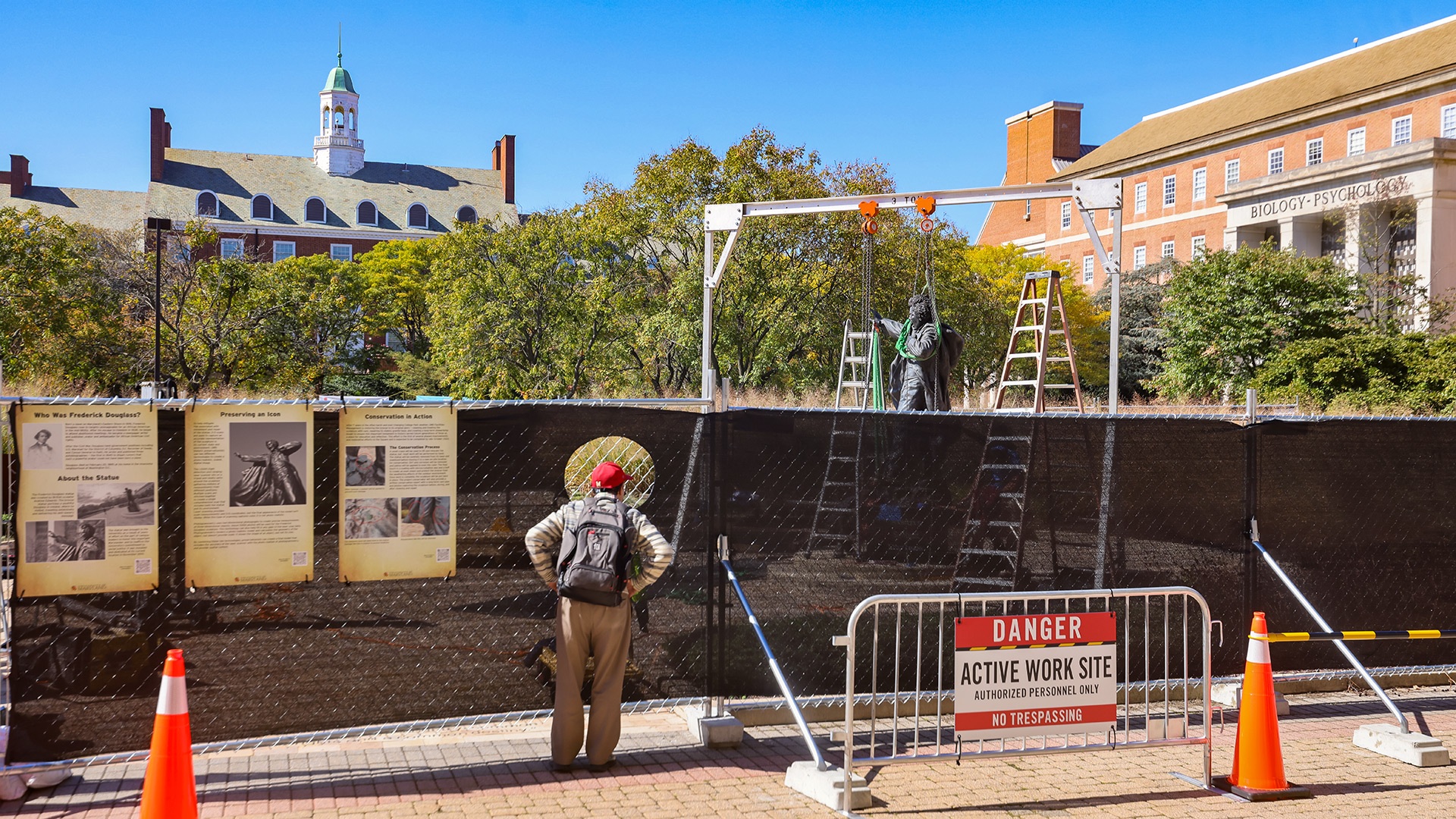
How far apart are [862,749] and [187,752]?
11.8ft

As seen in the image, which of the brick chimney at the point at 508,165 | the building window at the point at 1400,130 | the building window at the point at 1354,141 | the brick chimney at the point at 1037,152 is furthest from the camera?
the brick chimney at the point at 508,165

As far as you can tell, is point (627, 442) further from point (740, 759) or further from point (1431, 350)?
point (1431, 350)

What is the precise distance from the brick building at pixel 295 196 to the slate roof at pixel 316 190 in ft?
0.23

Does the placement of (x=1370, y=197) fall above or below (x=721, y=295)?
above

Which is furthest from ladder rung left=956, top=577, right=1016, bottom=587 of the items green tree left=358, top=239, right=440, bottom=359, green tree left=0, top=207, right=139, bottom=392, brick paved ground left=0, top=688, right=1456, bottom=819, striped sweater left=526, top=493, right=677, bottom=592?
green tree left=358, top=239, right=440, bottom=359

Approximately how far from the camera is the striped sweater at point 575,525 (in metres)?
5.98

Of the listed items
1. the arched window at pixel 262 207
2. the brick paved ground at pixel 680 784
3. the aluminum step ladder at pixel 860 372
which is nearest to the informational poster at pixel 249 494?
the brick paved ground at pixel 680 784

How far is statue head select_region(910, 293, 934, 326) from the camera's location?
13094 mm

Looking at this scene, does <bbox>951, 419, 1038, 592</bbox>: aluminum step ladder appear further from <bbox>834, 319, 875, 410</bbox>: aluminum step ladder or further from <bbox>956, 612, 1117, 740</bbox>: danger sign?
<bbox>834, 319, 875, 410</bbox>: aluminum step ladder

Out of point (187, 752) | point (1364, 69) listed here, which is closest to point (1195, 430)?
point (187, 752)

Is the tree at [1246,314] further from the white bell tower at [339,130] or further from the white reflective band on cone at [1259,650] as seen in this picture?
the white bell tower at [339,130]

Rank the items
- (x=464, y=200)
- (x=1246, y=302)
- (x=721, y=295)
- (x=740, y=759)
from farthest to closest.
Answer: (x=464, y=200)
(x=1246, y=302)
(x=721, y=295)
(x=740, y=759)

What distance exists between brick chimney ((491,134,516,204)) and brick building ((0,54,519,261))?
8 cm

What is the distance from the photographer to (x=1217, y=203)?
62344 mm
